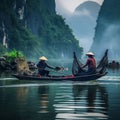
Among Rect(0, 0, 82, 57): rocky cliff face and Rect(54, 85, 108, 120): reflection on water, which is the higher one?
Rect(0, 0, 82, 57): rocky cliff face

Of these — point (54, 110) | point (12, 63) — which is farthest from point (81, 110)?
point (12, 63)

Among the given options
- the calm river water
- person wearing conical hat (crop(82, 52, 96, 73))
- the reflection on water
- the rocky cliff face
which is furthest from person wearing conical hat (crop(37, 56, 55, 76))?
the rocky cliff face

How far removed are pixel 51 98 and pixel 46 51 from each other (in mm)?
155452

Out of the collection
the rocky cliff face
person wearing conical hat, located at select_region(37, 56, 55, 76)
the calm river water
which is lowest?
the calm river water

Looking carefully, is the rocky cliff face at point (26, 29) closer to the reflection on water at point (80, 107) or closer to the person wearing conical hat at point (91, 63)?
the person wearing conical hat at point (91, 63)

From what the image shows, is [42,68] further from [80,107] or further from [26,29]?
[26,29]

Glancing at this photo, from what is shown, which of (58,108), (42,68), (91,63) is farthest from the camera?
(42,68)

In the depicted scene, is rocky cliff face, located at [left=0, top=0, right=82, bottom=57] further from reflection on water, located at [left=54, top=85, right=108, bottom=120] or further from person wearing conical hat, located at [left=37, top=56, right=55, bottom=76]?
reflection on water, located at [left=54, top=85, right=108, bottom=120]

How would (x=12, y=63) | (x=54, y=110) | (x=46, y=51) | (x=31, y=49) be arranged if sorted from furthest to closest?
(x=46, y=51) → (x=31, y=49) → (x=12, y=63) → (x=54, y=110)

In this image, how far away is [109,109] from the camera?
16438 millimetres

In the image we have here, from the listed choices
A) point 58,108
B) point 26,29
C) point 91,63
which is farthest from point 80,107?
point 26,29

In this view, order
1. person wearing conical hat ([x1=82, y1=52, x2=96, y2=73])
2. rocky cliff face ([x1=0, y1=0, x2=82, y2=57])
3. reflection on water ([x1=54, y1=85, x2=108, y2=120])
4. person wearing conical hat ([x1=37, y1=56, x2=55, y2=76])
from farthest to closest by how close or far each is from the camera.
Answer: rocky cliff face ([x1=0, y1=0, x2=82, y2=57]) < person wearing conical hat ([x1=37, y1=56, x2=55, y2=76]) < person wearing conical hat ([x1=82, y1=52, x2=96, y2=73]) < reflection on water ([x1=54, y1=85, x2=108, y2=120])

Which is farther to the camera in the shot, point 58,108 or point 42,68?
point 42,68

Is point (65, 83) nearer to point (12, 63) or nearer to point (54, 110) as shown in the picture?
point (54, 110)
